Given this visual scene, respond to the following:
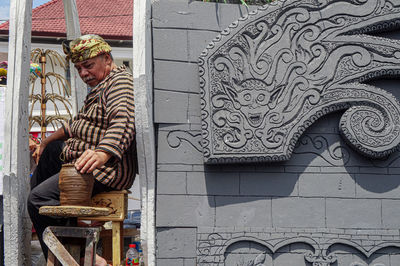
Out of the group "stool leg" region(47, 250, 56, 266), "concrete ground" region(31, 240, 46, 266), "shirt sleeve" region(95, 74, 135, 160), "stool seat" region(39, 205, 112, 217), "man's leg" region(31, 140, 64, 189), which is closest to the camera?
"stool seat" region(39, 205, 112, 217)

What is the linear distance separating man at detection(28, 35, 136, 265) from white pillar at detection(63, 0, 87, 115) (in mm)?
1160

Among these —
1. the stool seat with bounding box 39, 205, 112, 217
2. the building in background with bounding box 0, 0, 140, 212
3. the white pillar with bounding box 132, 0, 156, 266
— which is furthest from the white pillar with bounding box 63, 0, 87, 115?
the building in background with bounding box 0, 0, 140, 212

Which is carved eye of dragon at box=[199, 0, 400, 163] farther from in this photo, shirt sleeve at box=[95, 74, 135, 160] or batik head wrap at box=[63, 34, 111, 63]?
batik head wrap at box=[63, 34, 111, 63]

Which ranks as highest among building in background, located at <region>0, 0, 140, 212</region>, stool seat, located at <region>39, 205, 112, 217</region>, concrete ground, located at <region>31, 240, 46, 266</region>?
building in background, located at <region>0, 0, 140, 212</region>

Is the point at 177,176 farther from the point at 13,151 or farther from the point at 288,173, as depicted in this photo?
the point at 13,151

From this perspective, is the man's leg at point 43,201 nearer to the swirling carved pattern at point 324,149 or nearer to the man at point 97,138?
the man at point 97,138

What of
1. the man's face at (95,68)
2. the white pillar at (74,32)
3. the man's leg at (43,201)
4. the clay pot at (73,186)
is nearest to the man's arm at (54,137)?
the man's face at (95,68)

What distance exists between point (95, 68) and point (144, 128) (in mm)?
729

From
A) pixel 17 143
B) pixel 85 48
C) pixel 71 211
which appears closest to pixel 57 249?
pixel 71 211

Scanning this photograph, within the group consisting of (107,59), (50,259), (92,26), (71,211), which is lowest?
(50,259)

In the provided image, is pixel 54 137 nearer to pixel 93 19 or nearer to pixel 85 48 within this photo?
pixel 85 48

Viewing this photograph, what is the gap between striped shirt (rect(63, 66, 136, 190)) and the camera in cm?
345

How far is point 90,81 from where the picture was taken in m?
3.85

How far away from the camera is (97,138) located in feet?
11.9
